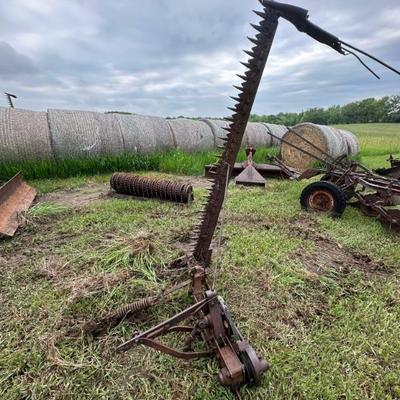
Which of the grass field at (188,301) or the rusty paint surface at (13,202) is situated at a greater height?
the rusty paint surface at (13,202)

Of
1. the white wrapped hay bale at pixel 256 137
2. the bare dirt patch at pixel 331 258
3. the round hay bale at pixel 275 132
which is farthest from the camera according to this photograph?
the round hay bale at pixel 275 132

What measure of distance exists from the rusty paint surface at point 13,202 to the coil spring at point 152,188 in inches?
49.7

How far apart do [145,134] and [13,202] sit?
4211 mm

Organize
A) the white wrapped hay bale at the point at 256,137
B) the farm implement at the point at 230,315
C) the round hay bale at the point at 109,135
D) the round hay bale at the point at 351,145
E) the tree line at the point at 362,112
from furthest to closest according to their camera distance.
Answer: the tree line at the point at 362,112, the round hay bale at the point at 351,145, the white wrapped hay bale at the point at 256,137, the round hay bale at the point at 109,135, the farm implement at the point at 230,315

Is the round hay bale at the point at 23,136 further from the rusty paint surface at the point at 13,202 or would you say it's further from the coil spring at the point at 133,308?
the coil spring at the point at 133,308

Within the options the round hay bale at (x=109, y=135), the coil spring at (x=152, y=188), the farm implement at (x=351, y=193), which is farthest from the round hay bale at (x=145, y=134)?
the farm implement at (x=351, y=193)

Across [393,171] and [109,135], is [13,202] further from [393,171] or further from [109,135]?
[393,171]

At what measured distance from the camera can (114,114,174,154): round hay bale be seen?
7.49 m

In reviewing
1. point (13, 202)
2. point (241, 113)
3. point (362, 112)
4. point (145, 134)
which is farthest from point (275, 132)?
point (362, 112)

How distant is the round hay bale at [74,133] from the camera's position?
643cm

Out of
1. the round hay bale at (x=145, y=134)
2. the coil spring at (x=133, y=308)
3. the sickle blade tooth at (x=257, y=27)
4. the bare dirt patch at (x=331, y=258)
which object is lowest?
the bare dirt patch at (x=331, y=258)

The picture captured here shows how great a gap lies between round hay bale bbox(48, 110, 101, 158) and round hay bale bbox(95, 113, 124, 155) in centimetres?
9

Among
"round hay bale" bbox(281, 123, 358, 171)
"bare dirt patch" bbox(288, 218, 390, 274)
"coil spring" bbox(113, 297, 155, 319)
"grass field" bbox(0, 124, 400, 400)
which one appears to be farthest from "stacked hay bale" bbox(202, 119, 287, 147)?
"coil spring" bbox(113, 297, 155, 319)

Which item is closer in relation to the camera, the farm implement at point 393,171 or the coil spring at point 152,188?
the coil spring at point 152,188
